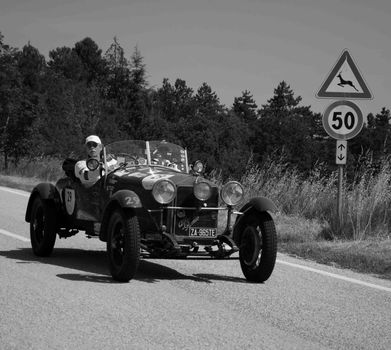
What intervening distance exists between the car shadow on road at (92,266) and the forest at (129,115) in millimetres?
21704

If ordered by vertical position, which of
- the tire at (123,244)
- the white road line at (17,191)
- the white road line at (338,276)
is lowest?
the white road line at (338,276)

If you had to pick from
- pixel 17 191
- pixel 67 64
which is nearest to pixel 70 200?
pixel 17 191

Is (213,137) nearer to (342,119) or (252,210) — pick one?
(342,119)

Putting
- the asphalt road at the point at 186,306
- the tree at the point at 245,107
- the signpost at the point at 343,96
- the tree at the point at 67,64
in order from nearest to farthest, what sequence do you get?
the asphalt road at the point at 186,306, the signpost at the point at 343,96, the tree at the point at 67,64, the tree at the point at 245,107

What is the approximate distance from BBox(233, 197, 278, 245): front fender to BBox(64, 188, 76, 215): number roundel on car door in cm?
226

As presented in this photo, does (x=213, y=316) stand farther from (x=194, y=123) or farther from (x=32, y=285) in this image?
(x=194, y=123)

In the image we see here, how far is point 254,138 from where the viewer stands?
106 meters

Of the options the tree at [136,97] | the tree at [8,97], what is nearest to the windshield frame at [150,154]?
the tree at [8,97]

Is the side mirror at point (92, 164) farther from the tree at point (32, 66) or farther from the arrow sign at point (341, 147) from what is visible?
the tree at point (32, 66)

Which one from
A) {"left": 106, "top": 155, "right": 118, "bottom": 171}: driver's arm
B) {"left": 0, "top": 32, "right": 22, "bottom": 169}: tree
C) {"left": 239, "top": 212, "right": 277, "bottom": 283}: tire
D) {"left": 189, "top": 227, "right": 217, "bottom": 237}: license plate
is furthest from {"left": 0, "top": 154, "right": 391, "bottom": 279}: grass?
{"left": 0, "top": 32, "right": 22, "bottom": 169}: tree

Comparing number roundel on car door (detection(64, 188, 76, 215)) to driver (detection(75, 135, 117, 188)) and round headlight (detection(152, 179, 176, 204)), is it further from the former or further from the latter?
round headlight (detection(152, 179, 176, 204))

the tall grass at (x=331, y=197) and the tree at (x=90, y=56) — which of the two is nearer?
the tall grass at (x=331, y=197)

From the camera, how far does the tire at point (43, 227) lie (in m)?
9.77

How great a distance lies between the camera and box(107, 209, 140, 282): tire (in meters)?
7.95
